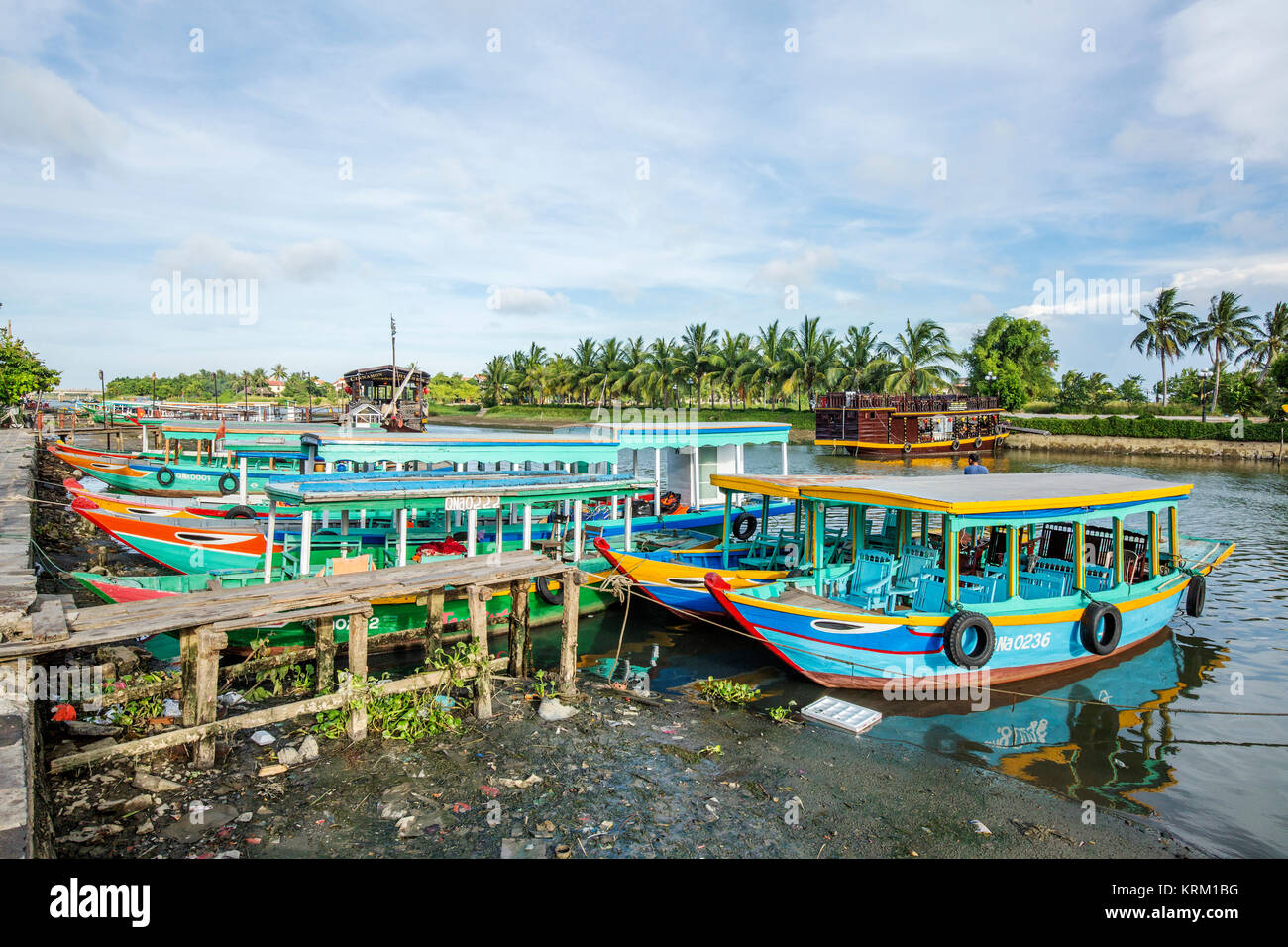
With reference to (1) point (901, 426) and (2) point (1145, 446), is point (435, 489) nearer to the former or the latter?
(1) point (901, 426)

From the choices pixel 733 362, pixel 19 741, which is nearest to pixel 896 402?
pixel 733 362

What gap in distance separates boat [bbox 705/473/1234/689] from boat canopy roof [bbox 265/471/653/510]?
2784 millimetres

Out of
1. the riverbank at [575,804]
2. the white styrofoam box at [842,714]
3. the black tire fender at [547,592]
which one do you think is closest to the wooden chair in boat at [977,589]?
the white styrofoam box at [842,714]

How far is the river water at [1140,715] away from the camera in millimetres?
8781

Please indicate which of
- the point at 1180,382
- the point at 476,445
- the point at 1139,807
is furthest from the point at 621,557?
the point at 1180,382

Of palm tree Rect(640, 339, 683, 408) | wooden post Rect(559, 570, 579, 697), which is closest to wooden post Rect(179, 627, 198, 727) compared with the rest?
wooden post Rect(559, 570, 579, 697)

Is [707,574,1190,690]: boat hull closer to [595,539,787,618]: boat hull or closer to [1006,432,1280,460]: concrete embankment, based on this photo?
[595,539,787,618]: boat hull

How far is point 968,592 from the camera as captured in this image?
12.0 m

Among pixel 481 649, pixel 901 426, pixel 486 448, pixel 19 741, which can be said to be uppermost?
pixel 901 426

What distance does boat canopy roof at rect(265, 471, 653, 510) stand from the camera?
11.3m

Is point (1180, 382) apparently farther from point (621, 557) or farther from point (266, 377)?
point (266, 377)

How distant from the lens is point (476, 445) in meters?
16.9

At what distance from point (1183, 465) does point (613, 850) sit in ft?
175

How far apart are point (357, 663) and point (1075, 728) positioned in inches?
409
